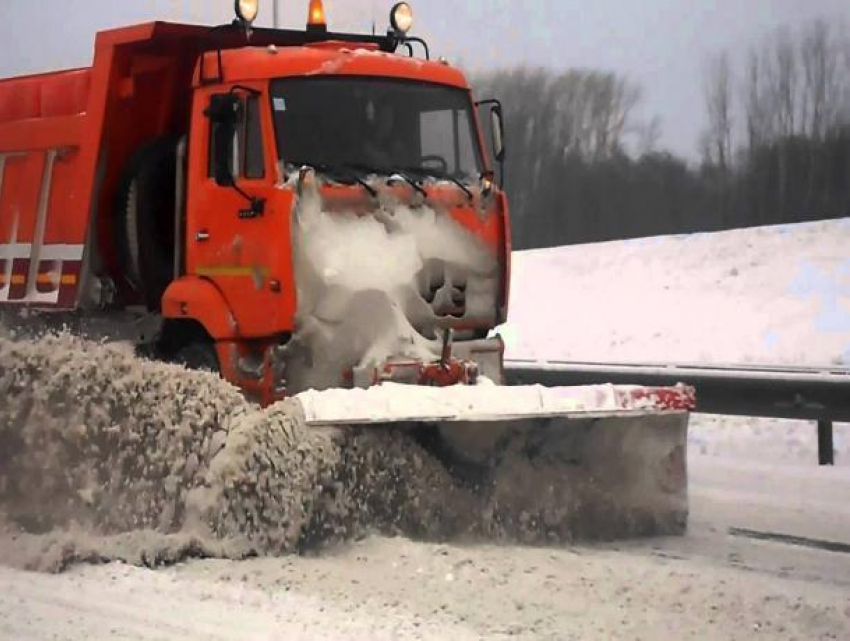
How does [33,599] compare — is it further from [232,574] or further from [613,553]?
[613,553]

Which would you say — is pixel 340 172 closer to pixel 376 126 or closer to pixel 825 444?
pixel 376 126

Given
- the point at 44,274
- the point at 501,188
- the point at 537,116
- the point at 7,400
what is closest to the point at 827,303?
the point at 537,116

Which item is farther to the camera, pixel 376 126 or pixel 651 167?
pixel 651 167

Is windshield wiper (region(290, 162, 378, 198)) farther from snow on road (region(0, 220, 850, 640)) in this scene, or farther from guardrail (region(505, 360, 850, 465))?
guardrail (region(505, 360, 850, 465))

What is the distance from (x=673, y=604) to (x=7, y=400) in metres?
3.84

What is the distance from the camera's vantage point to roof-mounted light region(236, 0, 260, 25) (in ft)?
26.9

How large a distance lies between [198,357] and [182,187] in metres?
1.09

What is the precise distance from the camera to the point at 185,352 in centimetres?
799

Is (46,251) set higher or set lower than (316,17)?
lower

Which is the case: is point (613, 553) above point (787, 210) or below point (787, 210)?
below

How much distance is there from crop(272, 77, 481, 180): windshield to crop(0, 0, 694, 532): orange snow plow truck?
0.04 feet

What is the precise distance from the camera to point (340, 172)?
7.45 metres

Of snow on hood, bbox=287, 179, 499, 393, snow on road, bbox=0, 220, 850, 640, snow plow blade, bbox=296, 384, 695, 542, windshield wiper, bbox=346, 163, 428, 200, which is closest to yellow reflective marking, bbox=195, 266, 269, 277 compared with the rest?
snow on hood, bbox=287, 179, 499, 393

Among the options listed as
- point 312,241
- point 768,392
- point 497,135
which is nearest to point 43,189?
point 312,241
